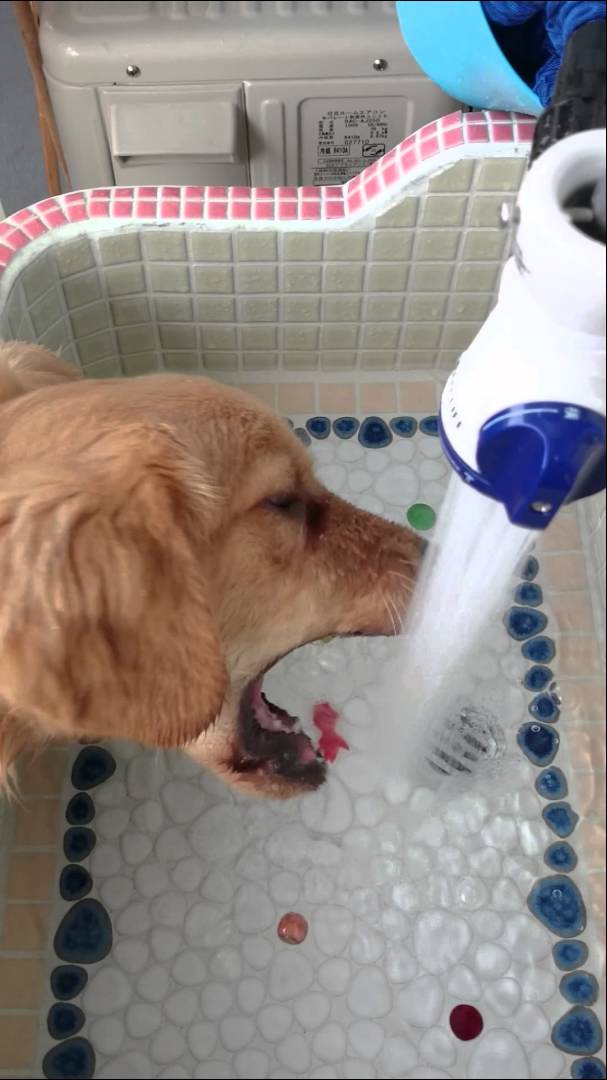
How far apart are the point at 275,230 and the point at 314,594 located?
0.61m

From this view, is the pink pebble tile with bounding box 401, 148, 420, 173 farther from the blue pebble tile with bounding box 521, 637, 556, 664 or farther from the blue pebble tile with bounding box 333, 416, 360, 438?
the blue pebble tile with bounding box 521, 637, 556, 664

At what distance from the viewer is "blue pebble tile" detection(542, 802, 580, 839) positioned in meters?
1.20

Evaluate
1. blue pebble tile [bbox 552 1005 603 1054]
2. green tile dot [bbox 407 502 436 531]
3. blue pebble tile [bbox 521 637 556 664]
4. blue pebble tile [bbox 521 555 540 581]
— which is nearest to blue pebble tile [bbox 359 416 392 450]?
green tile dot [bbox 407 502 436 531]

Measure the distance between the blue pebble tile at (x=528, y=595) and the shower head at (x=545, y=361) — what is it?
25.4 inches

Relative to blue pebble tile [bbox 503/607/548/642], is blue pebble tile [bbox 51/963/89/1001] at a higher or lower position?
lower

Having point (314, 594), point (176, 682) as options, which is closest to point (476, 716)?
point (314, 594)

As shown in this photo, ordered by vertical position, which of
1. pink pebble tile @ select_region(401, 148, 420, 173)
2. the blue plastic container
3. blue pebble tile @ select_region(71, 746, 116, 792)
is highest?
the blue plastic container

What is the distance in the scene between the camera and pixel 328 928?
115 centimetres

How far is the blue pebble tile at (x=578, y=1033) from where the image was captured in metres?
1.08

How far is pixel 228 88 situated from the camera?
4.42 feet

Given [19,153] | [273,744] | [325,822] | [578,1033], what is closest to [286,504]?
[273,744]

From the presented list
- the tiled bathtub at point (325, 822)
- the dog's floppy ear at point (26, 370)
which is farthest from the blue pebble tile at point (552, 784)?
the dog's floppy ear at point (26, 370)

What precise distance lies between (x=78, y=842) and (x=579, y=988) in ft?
2.16

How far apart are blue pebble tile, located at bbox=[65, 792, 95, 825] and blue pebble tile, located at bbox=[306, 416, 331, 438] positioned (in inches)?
26.8
